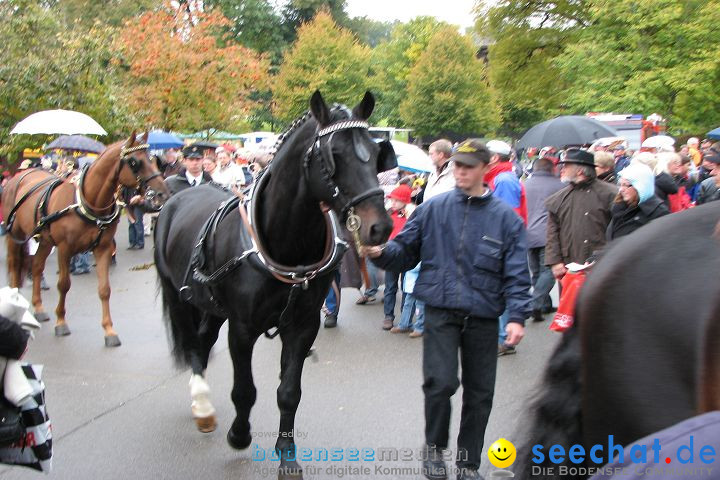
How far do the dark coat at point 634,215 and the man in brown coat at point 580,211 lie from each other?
0.37 meters

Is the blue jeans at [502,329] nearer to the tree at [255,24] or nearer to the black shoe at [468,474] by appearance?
the black shoe at [468,474]

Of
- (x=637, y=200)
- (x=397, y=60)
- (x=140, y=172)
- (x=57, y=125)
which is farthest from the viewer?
(x=397, y=60)

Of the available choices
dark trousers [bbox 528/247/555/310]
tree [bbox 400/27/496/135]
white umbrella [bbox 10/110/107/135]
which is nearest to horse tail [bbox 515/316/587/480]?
dark trousers [bbox 528/247/555/310]

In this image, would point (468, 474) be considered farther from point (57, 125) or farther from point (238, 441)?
point (57, 125)

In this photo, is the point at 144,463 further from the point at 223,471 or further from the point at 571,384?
the point at 571,384

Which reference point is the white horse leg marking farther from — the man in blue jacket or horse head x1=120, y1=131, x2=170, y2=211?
horse head x1=120, y1=131, x2=170, y2=211

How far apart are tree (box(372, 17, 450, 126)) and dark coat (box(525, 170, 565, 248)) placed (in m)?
34.7

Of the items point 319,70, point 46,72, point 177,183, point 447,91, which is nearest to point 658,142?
point 177,183

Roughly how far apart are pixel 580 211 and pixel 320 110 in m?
3.65

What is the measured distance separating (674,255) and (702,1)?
85.2 feet

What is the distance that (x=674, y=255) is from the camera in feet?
5.86

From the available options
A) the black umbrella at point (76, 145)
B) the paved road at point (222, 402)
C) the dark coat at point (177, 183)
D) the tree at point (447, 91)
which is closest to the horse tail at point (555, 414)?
the paved road at point (222, 402)

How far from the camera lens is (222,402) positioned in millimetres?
5293

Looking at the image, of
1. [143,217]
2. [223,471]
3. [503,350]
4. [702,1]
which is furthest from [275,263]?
[702,1]
